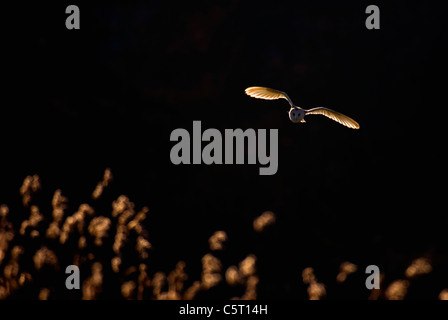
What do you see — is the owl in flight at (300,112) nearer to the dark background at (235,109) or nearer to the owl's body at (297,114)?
the owl's body at (297,114)

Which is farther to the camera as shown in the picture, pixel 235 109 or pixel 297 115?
pixel 235 109

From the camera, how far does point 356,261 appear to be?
5.50 metres

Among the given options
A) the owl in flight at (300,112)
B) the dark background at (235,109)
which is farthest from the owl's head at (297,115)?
the dark background at (235,109)

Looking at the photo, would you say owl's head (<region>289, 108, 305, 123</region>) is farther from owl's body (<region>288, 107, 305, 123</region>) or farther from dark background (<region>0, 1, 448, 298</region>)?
dark background (<region>0, 1, 448, 298</region>)


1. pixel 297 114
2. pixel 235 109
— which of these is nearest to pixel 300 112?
pixel 297 114

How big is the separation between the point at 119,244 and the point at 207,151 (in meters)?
2.50

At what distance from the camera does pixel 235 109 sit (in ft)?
19.4

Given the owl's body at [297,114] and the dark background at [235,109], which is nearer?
the owl's body at [297,114]

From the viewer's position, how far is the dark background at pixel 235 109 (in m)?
5.75

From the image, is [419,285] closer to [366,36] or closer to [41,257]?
[366,36]

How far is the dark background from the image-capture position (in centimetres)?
575

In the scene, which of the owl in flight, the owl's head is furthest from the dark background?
the owl's head

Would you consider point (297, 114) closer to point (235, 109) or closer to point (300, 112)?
point (300, 112)

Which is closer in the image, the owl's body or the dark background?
the owl's body
